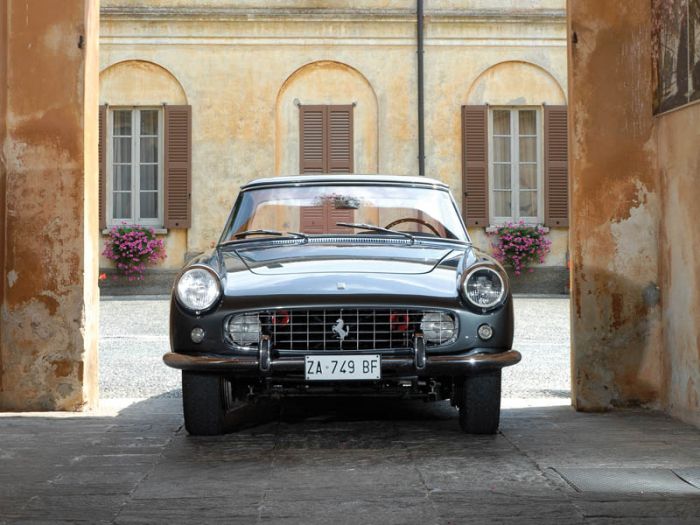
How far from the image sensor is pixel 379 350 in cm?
493

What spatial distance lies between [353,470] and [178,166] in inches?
599

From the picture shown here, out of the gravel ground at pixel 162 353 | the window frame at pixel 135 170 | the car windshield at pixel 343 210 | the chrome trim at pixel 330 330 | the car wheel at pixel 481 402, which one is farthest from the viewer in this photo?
the window frame at pixel 135 170

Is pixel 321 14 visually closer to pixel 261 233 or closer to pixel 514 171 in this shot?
pixel 514 171

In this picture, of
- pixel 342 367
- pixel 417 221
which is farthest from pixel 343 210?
pixel 342 367

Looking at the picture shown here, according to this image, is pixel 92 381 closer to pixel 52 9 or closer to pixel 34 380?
pixel 34 380

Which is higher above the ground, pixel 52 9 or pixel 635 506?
pixel 52 9

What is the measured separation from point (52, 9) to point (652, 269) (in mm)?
3896

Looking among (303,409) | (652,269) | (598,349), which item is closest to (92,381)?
(303,409)

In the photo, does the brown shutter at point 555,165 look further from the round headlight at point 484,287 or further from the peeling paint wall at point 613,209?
the round headlight at point 484,287

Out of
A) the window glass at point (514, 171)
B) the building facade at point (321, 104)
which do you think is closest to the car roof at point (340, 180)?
the building facade at point (321, 104)

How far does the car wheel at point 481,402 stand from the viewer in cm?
514

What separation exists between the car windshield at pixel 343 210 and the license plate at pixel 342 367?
130cm

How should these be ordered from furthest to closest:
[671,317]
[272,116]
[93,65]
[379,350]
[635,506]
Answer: [272,116]
[93,65]
[671,317]
[379,350]
[635,506]

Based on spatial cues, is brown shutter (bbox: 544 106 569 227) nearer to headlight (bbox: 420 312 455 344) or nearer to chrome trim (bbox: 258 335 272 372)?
headlight (bbox: 420 312 455 344)
